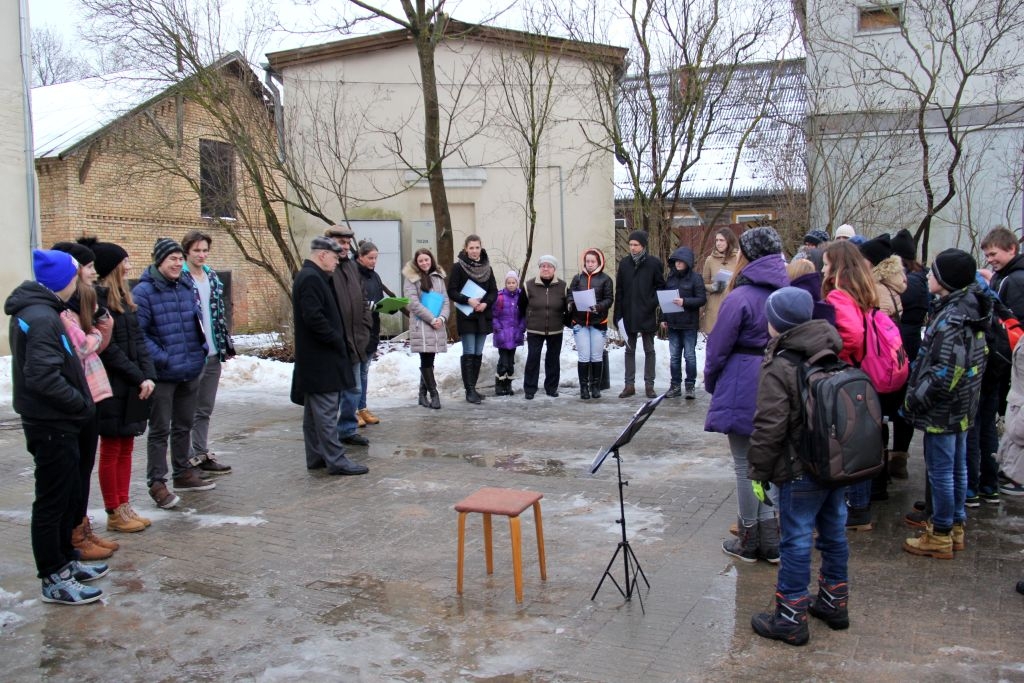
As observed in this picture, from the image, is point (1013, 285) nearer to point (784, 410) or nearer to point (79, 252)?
point (784, 410)

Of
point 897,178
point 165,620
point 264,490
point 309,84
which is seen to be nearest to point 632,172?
point 897,178

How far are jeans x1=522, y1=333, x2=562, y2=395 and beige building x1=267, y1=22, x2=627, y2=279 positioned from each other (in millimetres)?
6631

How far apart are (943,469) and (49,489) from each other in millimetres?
5124

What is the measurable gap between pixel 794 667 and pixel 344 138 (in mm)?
15256

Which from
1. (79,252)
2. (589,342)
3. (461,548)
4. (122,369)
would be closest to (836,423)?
(461,548)

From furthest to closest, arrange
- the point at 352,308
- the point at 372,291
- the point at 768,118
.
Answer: the point at 768,118, the point at 372,291, the point at 352,308

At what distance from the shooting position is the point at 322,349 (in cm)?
765

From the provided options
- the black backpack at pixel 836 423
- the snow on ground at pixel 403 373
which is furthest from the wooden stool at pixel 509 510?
the snow on ground at pixel 403 373

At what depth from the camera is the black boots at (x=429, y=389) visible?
1095 centimetres

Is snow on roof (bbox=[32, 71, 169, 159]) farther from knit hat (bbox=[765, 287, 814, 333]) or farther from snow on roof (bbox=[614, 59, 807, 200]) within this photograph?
knit hat (bbox=[765, 287, 814, 333])

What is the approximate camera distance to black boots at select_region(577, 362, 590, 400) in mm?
11406

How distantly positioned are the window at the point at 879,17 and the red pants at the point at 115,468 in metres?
13.9

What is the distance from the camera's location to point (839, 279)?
535 centimetres

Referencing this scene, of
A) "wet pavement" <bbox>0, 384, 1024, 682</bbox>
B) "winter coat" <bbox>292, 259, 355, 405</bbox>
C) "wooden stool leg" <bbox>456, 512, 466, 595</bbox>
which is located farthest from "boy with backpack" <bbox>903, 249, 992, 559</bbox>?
"winter coat" <bbox>292, 259, 355, 405</bbox>
